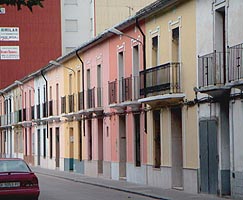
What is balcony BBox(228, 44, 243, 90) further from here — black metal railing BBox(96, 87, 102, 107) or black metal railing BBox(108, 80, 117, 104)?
black metal railing BBox(96, 87, 102, 107)

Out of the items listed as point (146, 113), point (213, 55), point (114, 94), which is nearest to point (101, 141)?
point (114, 94)

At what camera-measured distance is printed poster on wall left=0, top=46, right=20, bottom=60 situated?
7246 centimetres

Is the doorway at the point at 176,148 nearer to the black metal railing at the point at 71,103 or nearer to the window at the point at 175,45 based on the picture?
the window at the point at 175,45

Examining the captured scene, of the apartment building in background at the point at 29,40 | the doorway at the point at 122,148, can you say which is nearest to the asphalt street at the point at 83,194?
the doorway at the point at 122,148

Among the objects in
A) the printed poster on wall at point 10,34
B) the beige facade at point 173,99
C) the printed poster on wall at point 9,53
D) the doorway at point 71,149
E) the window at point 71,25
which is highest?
the window at point 71,25

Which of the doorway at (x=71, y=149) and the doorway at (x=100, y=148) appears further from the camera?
the doorway at (x=71, y=149)

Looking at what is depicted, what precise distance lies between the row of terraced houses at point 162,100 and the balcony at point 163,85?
0.04m

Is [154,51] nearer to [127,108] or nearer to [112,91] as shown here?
[127,108]

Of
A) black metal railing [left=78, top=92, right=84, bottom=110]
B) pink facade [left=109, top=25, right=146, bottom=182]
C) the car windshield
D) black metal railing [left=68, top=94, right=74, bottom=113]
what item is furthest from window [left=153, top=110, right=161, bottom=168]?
black metal railing [left=68, top=94, right=74, bottom=113]

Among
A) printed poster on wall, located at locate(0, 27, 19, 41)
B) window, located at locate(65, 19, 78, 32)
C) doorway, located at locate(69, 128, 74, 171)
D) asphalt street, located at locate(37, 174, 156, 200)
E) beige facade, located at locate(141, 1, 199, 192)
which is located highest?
window, located at locate(65, 19, 78, 32)

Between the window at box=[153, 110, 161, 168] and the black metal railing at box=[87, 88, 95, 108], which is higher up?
the black metal railing at box=[87, 88, 95, 108]

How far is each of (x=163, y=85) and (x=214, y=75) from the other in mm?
4776

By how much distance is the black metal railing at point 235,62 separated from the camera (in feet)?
66.2

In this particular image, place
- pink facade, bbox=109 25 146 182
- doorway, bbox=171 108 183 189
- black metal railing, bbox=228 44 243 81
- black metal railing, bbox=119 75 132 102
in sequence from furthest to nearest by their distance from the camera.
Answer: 1. black metal railing, bbox=119 75 132 102
2. pink facade, bbox=109 25 146 182
3. doorway, bbox=171 108 183 189
4. black metal railing, bbox=228 44 243 81
